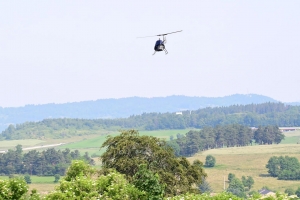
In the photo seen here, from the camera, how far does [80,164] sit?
40844 millimetres

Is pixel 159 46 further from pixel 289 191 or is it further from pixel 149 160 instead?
pixel 289 191

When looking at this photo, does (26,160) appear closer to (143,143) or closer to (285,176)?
(285,176)

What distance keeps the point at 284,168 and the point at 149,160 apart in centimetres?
9385

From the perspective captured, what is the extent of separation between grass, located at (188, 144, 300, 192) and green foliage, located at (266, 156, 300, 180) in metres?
2.15

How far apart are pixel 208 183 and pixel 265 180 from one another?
49.1 feet

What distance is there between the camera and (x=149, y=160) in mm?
58719

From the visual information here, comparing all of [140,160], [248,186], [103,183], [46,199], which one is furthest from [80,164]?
[248,186]

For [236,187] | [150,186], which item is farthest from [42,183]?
[150,186]

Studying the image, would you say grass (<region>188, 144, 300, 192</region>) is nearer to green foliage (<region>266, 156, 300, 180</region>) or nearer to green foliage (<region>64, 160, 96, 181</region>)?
green foliage (<region>266, 156, 300, 180</region>)

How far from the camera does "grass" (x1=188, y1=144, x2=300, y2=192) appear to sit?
12900cm

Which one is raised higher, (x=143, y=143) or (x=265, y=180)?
(x=143, y=143)

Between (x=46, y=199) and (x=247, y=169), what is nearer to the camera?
(x=46, y=199)

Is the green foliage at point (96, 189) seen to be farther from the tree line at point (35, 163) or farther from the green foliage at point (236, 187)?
the tree line at point (35, 163)

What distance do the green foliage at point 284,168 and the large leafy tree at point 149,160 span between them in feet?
275
